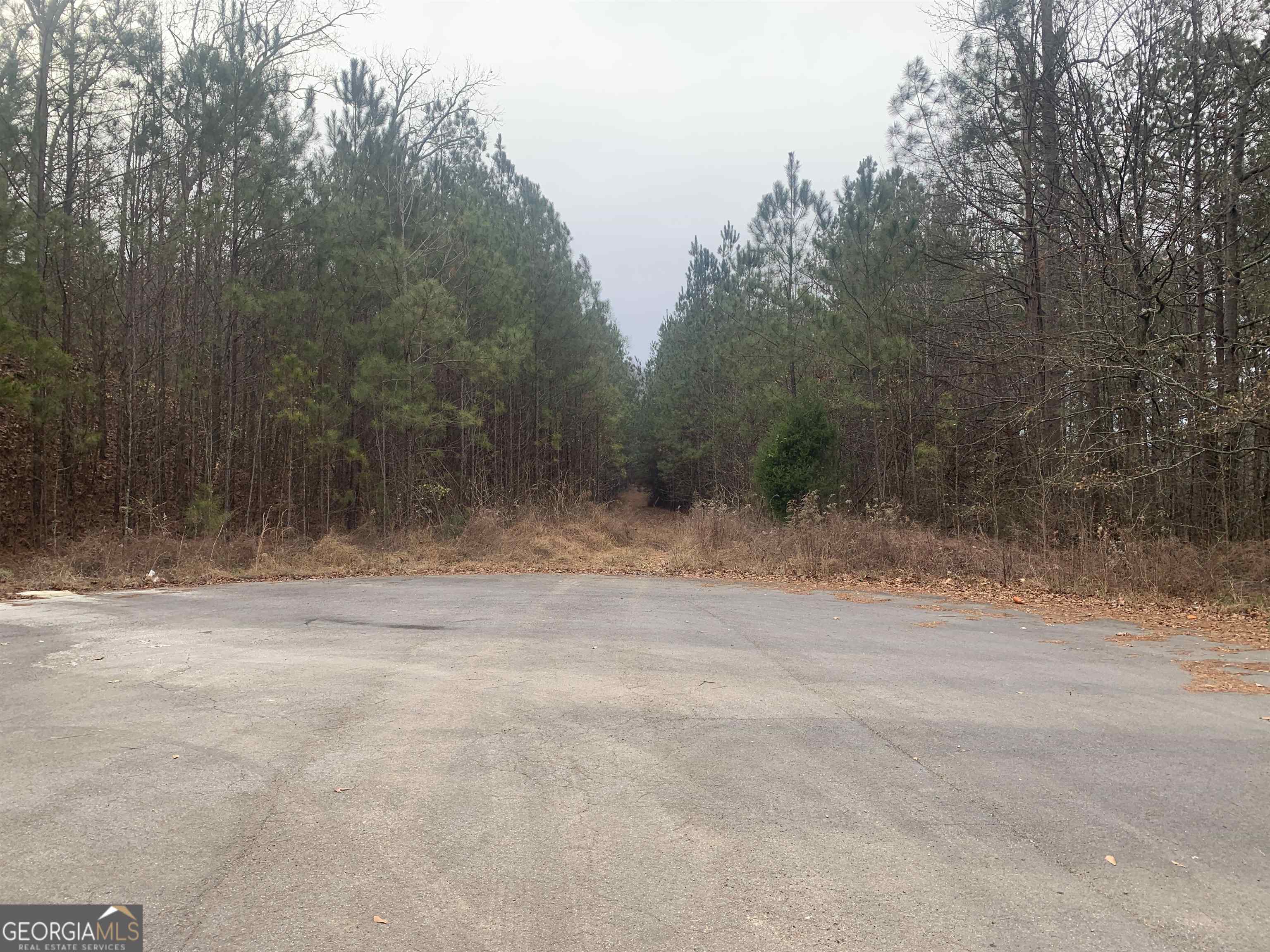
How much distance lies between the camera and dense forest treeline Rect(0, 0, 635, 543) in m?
16.4

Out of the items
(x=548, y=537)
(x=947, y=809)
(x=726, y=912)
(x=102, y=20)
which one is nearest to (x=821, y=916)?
(x=726, y=912)

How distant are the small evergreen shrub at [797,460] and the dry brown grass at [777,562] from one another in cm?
204

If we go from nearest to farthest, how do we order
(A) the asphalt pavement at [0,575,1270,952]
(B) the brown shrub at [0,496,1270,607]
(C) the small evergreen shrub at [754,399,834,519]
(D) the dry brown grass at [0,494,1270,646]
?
(A) the asphalt pavement at [0,575,1270,952] < (D) the dry brown grass at [0,494,1270,646] < (B) the brown shrub at [0,496,1270,607] < (C) the small evergreen shrub at [754,399,834,519]

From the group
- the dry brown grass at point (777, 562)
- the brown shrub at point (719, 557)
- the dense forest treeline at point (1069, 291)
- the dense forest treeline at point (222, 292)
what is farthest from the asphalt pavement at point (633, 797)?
the dense forest treeline at point (222, 292)

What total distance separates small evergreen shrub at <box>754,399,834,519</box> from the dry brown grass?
2.04m

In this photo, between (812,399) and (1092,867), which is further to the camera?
(812,399)

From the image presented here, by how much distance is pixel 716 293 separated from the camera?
4272 centimetres

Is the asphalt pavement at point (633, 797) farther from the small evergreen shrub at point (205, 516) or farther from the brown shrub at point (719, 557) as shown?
the small evergreen shrub at point (205, 516)

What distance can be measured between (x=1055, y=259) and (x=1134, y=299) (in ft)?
9.37

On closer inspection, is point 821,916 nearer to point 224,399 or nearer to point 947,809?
point 947,809

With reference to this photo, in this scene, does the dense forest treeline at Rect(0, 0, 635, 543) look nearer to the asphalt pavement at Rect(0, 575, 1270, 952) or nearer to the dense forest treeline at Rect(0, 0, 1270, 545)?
the dense forest treeline at Rect(0, 0, 1270, 545)

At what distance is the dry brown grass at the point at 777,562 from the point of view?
11.9 m

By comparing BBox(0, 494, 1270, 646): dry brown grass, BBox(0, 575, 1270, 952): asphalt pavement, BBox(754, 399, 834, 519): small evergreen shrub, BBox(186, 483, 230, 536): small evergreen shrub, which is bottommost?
BBox(0, 575, 1270, 952): asphalt pavement

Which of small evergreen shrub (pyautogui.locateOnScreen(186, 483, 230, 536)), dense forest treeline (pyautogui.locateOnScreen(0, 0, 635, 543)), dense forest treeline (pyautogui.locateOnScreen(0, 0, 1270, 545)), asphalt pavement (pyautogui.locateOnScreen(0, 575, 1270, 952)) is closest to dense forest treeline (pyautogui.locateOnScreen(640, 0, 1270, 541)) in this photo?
dense forest treeline (pyautogui.locateOnScreen(0, 0, 1270, 545))
